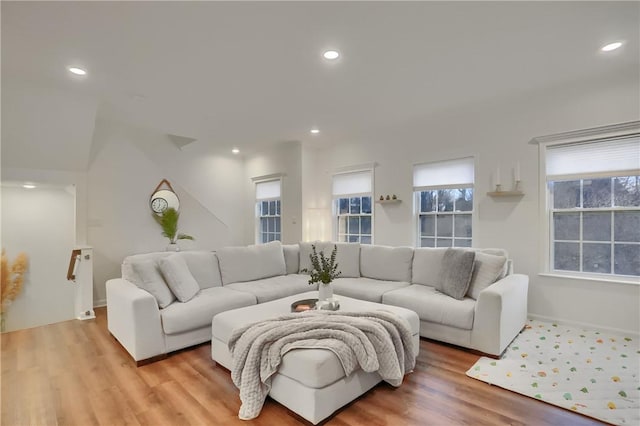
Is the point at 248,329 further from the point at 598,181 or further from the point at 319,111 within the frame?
the point at 598,181

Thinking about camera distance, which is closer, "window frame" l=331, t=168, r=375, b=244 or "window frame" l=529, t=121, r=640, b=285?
"window frame" l=529, t=121, r=640, b=285

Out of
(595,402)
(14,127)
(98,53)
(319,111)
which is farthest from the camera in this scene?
(319,111)

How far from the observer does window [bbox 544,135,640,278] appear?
321 cm

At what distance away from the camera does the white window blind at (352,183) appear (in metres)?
5.36

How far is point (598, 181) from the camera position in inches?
134

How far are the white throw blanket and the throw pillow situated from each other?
106 centimetres

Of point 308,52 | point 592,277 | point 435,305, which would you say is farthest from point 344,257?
point 592,277

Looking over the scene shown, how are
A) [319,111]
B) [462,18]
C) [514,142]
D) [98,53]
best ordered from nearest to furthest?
[462,18] < [98,53] < [514,142] < [319,111]

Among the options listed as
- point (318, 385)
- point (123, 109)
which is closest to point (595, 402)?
point (318, 385)

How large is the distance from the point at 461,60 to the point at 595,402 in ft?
9.29

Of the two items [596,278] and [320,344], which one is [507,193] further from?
[320,344]

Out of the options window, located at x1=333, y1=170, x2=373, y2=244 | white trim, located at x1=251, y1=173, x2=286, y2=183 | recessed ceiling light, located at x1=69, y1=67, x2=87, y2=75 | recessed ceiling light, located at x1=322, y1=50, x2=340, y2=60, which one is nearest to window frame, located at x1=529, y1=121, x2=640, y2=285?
window, located at x1=333, y1=170, x2=373, y2=244

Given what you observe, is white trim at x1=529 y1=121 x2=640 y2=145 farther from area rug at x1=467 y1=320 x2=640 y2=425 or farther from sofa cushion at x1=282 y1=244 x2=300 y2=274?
sofa cushion at x1=282 y1=244 x2=300 y2=274

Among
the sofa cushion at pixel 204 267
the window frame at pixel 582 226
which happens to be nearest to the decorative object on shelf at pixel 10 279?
the sofa cushion at pixel 204 267
